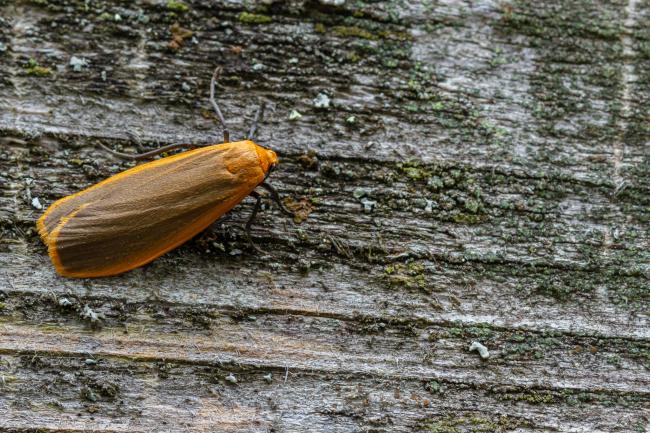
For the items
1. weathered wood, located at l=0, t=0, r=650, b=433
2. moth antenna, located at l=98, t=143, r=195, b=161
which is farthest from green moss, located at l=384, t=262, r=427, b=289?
moth antenna, located at l=98, t=143, r=195, b=161

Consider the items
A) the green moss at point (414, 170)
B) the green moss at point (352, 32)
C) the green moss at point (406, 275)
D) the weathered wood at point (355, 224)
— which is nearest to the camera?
the weathered wood at point (355, 224)

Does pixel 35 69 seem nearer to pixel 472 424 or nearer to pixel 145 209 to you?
pixel 145 209

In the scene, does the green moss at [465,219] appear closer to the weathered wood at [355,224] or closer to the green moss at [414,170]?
the weathered wood at [355,224]

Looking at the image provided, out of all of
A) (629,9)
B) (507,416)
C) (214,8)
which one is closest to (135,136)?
(214,8)

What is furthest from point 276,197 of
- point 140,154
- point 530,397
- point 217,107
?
point 530,397

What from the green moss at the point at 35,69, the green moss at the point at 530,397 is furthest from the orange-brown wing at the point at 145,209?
the green moss at the point at 530,397

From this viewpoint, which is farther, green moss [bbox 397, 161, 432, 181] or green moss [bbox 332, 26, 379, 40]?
green moss [bbox 332, 26, 379, 40]

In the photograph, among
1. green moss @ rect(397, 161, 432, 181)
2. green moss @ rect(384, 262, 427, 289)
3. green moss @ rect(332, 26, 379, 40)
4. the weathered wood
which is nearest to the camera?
the weathered wood

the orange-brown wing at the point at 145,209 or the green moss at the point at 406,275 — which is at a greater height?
the orange-brown wing at the point at 145,209

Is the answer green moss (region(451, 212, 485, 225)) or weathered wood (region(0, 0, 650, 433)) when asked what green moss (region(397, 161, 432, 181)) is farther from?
green moss (region(451, 212, 485, 225))
